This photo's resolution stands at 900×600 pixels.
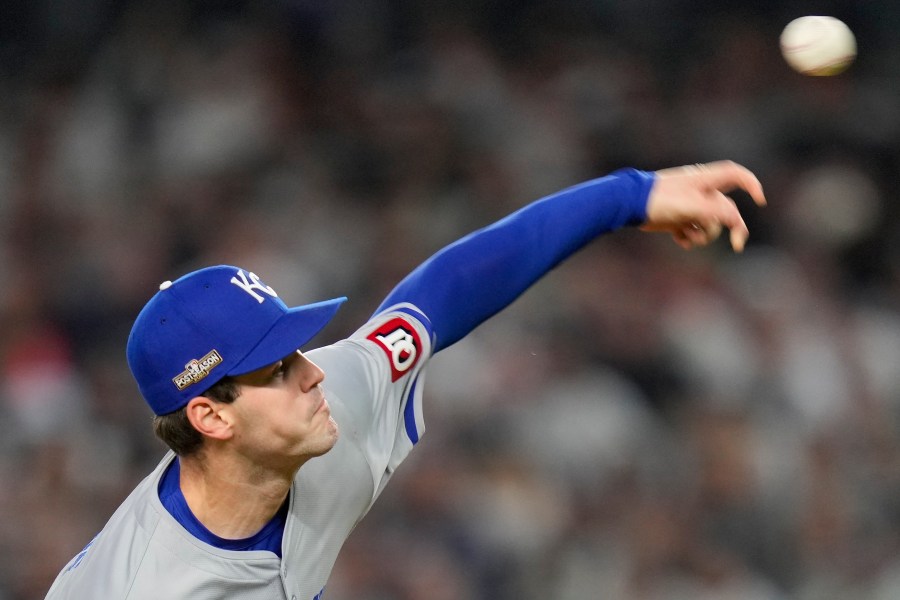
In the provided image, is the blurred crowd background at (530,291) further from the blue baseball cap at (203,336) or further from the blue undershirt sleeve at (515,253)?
the blue baseball cap at (203,336)

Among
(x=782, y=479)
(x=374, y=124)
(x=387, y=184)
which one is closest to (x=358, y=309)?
(x=387, y=184)

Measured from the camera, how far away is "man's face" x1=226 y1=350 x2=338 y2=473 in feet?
6.39

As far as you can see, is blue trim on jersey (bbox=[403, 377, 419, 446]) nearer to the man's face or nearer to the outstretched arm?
the outstretched arm

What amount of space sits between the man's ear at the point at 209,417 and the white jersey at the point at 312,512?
17 cm

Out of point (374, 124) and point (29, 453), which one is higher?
point (374, 124)

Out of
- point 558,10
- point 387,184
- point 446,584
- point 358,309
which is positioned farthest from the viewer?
point 558,10

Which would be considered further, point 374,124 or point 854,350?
point 374,124

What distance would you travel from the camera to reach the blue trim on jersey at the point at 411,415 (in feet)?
7.63

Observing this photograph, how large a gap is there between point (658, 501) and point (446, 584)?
0.89 m

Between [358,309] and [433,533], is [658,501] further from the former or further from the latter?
[358,309]

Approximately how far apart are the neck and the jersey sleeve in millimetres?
199

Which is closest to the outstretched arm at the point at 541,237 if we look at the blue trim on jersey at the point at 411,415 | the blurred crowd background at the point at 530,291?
the blue trim on jersey at the point at 411,415

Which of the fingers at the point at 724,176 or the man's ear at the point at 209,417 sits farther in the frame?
the fingers at the point at 724,176

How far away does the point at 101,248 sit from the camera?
5238 mm
